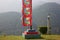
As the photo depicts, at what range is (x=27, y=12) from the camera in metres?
8.07

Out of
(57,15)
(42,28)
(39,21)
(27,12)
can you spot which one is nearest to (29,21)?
(27,12)

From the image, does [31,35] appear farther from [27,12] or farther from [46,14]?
[46,14]

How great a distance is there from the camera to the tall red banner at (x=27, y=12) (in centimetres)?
802

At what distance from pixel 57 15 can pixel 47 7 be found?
153 cm

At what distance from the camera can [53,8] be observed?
1620 centimetres

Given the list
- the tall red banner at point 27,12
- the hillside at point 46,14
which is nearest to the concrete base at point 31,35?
the tall red banner at point 27,12

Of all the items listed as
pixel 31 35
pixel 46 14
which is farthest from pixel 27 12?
pixel 46 14

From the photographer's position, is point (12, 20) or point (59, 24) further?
point (12, 20)

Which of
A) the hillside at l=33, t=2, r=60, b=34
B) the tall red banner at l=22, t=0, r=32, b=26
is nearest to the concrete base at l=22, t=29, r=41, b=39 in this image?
the tall red banner at l=22, t=0, r=32, b=26

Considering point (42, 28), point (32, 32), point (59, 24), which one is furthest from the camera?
point (59, 24)

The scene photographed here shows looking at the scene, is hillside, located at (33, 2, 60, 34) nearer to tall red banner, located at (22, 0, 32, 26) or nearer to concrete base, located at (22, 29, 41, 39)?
tall red banner, located at (22, 0, 32, 26)

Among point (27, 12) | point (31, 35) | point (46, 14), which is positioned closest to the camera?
point (31, 35)

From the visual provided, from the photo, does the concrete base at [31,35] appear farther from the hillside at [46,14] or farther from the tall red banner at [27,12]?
the hillside at [46,14]

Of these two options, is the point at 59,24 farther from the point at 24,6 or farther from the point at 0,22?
the point at 24,6
